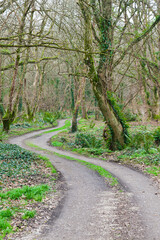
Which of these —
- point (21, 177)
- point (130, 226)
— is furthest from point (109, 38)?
point (130, 226)

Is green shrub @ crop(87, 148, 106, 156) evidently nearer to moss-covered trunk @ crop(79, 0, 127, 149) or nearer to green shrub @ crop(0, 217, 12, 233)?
moss-covered trunk @ crop(79, 0, 127, 149)

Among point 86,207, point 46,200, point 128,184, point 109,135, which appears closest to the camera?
point 86,207

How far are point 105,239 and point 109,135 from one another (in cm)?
1160

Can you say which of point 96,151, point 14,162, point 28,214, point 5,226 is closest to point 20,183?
point 14,162

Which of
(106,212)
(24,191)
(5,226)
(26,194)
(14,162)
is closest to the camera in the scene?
(5,226)

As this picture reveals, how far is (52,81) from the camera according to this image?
171 feet

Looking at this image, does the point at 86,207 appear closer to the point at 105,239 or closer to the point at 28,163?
the point at 105,239

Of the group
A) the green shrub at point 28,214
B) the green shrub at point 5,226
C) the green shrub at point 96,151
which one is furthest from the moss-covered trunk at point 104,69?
the green shrub at point 5,226

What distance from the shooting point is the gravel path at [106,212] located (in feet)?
A: 17.5

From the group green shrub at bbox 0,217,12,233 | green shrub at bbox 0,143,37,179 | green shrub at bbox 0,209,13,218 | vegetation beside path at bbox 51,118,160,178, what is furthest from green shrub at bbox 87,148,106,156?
green shrub at bbox 0,217,12,233

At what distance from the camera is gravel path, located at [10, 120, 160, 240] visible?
5324 millimetres

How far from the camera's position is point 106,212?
258 inches

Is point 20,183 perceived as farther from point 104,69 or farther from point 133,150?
point 104,69

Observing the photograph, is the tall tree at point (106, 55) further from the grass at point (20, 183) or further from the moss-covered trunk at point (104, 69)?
the grass at point (20, 183)
